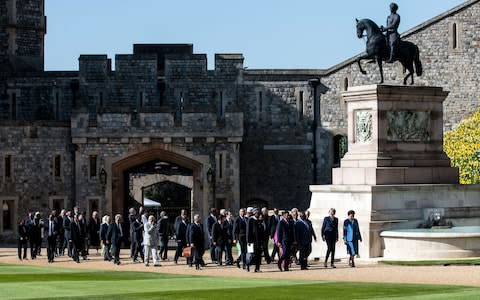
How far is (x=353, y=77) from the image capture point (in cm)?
5003

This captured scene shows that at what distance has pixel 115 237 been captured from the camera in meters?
33.6

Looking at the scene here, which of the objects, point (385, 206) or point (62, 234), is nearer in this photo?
point (385, 206)

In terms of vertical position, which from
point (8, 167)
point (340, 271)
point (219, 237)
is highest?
point (8, 167)

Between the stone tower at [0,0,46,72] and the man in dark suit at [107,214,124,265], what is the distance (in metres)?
18.9

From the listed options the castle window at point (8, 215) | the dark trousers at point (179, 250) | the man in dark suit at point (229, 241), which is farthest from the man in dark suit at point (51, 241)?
the castle window at point (8, 215)

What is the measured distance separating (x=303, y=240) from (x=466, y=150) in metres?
16.4

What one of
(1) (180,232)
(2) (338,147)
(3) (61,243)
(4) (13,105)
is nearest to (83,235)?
(3) (61,243)

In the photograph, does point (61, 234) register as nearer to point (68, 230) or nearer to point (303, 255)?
point (68, 230)

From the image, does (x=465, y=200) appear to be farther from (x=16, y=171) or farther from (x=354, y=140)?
(x=16, y=171)

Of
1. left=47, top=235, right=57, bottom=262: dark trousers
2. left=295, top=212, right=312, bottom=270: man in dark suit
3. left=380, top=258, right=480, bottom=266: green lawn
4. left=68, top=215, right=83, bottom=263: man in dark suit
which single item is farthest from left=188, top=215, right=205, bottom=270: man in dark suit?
left=380, top=258, right=480, bottom=266: green lawn

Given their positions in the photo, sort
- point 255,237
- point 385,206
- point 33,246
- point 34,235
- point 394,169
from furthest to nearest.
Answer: point 33,246 → point 34,235 → point 394,169 → point 385,206 → point 255,237

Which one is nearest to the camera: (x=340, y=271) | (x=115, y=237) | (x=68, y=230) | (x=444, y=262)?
(x=340, y=271)

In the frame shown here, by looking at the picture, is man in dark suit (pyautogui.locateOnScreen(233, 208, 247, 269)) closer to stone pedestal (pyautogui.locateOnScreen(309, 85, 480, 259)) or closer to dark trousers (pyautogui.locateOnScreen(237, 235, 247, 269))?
dark trousers (pyautogui.locateOnScreen(237, 235, 247, 269))

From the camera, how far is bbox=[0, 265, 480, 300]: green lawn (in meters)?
22.1
